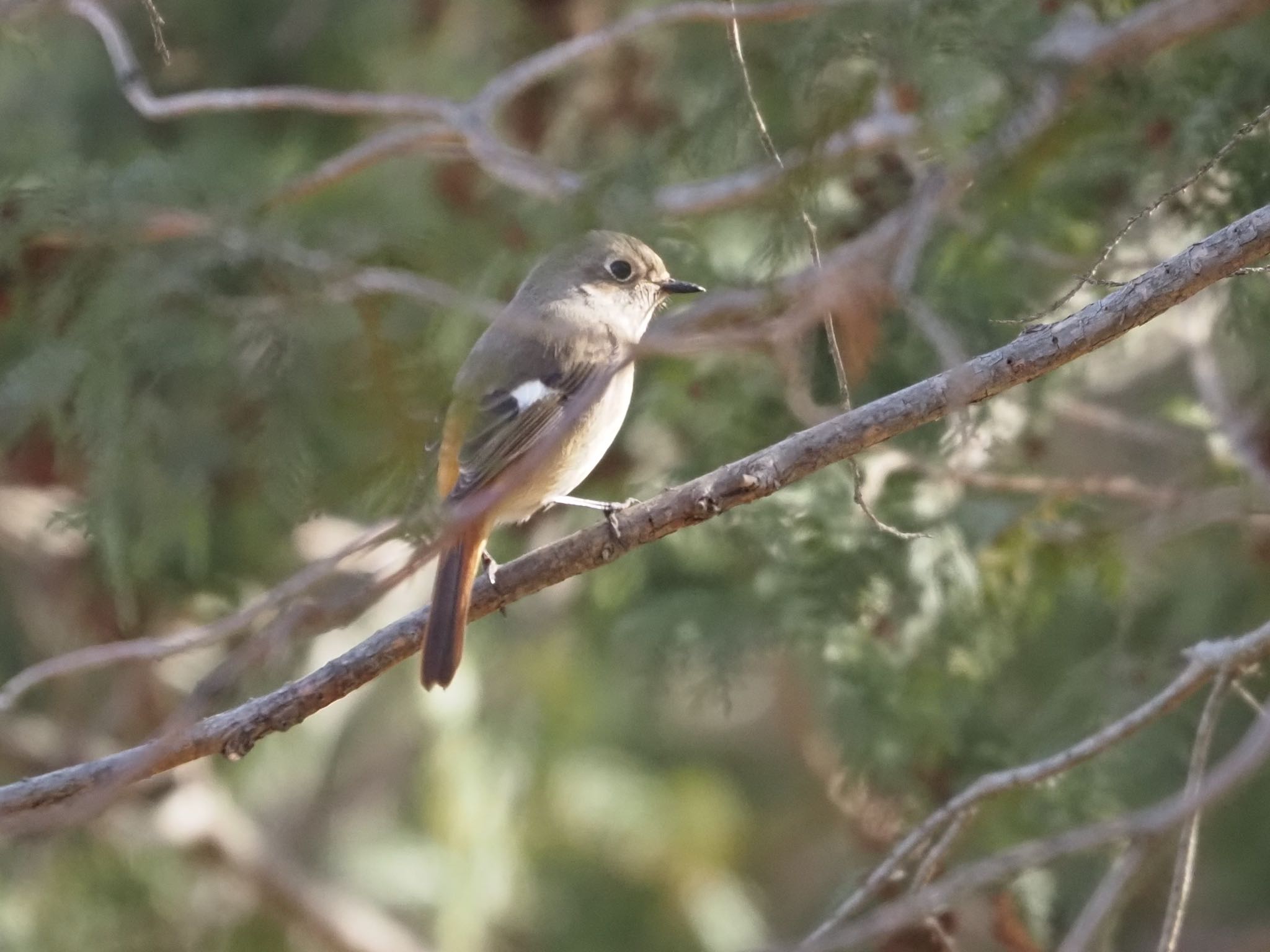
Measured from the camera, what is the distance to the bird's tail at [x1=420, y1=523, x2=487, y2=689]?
9.61 ft

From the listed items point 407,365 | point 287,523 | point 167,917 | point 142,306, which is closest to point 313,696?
point 407,365

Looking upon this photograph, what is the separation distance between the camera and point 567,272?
4.29 metres

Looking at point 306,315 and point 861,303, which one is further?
point 306,315

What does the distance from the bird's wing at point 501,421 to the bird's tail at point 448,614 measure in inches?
19.8

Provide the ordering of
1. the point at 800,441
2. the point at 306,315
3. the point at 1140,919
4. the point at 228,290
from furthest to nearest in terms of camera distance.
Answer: the point at 1140,919 < the point at 228,290 < the point at 306,315 < the point at 800,441

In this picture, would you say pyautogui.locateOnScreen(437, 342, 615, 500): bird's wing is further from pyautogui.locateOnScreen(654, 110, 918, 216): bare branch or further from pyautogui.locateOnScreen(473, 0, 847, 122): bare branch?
pyautogui.locateOnScreen(473, 0, 847, 122): bare branch

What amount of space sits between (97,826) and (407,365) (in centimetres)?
354

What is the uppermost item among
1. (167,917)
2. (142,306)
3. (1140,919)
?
(142,306)

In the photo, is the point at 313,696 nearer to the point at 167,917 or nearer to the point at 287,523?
the point at 287,523

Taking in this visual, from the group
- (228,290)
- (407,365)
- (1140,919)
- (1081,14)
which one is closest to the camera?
(407,365)

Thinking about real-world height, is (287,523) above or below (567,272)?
below

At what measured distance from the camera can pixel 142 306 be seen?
12.6 ft

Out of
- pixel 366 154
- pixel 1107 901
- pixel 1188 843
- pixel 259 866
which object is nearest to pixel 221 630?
pixel 1107 901

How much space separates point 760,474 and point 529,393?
1.26 m
